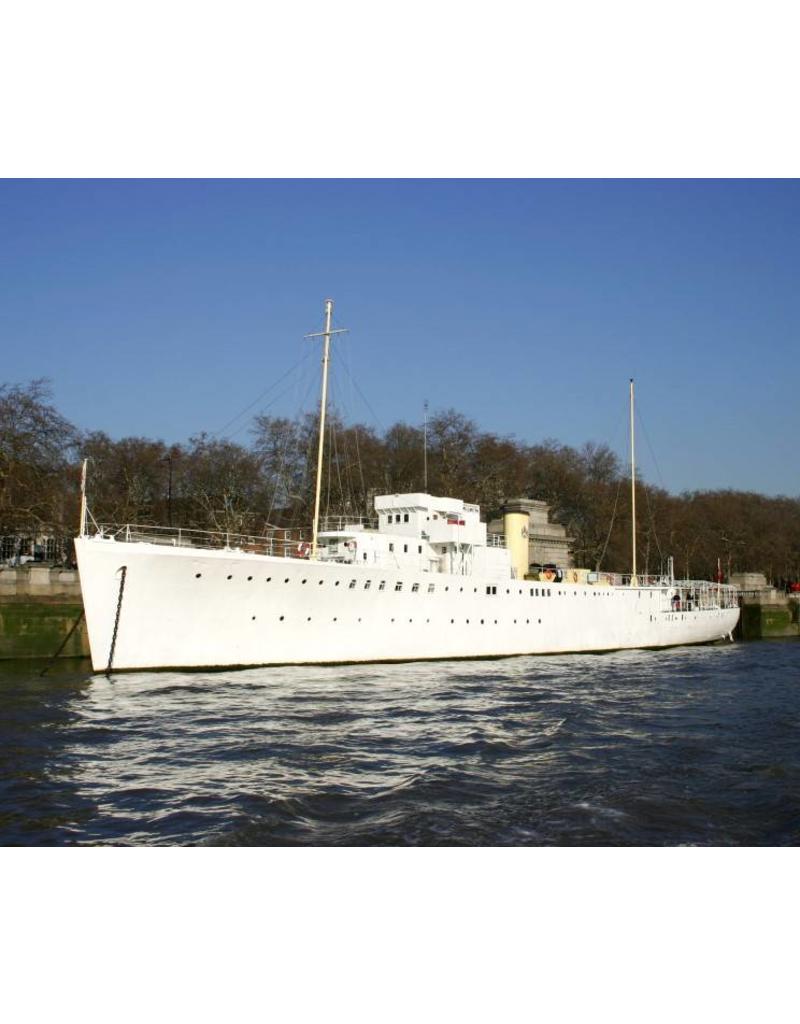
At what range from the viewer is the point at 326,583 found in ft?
78.2

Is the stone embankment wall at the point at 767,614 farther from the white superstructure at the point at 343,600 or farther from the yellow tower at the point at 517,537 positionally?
the yellow tower at the point at 517,537

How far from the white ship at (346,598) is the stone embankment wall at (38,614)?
233 inches

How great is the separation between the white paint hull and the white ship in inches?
1.2

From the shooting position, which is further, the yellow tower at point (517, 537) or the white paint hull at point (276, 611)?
the yellow tower at point (517, 537)

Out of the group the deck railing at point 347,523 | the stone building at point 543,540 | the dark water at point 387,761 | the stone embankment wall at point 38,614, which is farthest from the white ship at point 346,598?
the stone building at point 543,540

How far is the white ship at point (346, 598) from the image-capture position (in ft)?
70.0

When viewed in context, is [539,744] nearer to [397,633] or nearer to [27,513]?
[397,633]

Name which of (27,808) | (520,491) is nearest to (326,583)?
(27,808)

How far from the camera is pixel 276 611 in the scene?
23.1 metres

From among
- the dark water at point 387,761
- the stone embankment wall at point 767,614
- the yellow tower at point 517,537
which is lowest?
the dark water at point 387,761

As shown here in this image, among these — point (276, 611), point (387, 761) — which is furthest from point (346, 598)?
point (387, 761)

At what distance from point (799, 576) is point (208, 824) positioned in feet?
276

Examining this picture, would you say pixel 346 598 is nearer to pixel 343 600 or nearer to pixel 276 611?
pixel 343 600

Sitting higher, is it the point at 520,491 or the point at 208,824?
the point at 520,491
